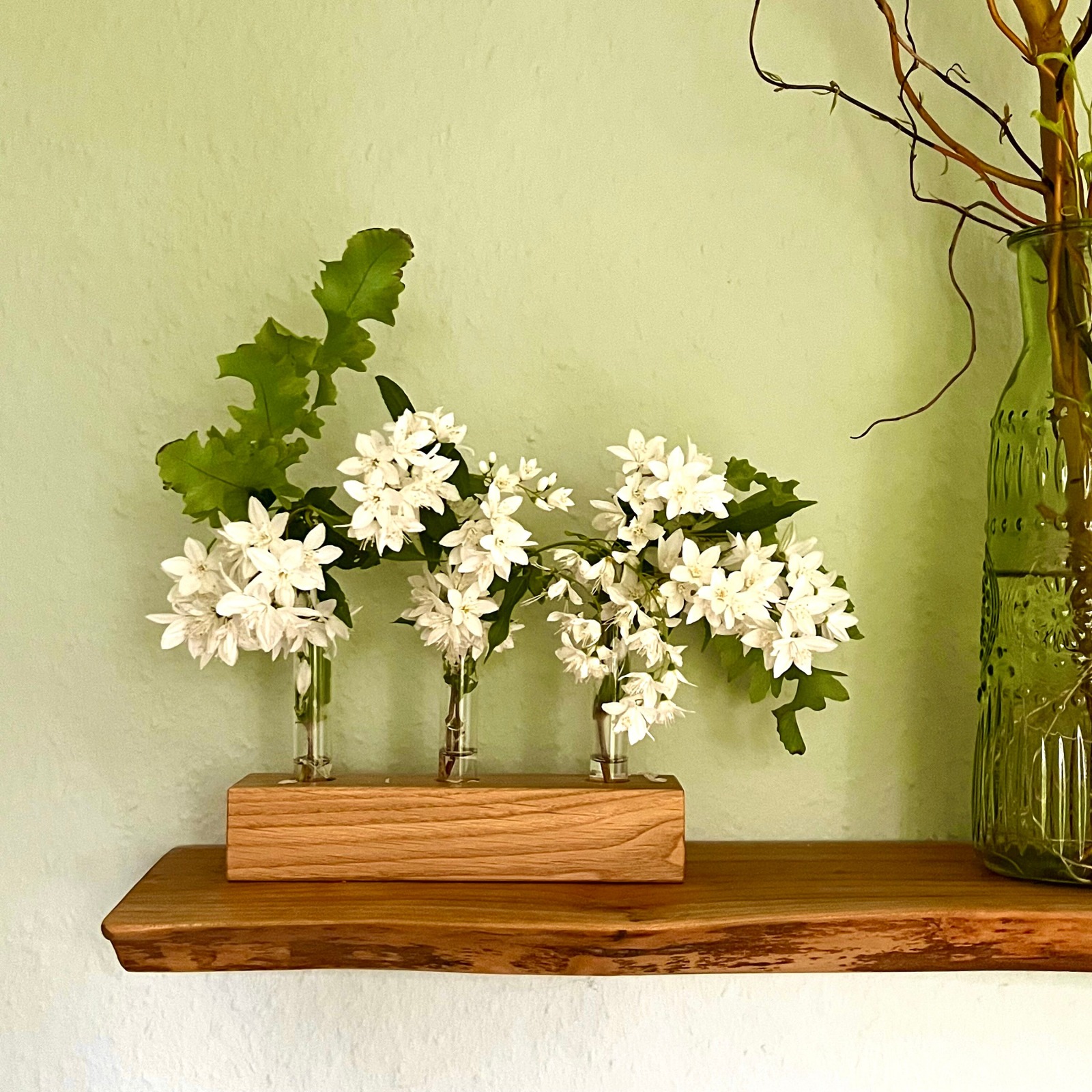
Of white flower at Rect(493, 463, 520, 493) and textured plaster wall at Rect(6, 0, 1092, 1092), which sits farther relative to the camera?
textured plaster wall at Rect(6, 0, 1092, 1092)

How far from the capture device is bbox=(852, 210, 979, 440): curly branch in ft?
2.65

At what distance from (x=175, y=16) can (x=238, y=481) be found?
391 mm

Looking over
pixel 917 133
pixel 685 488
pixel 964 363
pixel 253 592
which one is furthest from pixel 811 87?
pixel 253 592

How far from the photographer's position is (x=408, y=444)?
65cm

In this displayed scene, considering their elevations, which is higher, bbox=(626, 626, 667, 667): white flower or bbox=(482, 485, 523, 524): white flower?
bbox=(482, 485, 523, 524): white flower

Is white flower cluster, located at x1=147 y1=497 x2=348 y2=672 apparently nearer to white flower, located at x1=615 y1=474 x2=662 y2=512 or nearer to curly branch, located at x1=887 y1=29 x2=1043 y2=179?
white flower, located at x1=615 y1=474 x2=662 y2=512

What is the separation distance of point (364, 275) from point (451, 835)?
1.20 feet

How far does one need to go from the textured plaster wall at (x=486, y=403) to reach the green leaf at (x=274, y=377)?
0.10 m

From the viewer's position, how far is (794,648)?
696mm

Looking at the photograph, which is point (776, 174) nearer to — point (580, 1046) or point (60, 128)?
point (60, 128)

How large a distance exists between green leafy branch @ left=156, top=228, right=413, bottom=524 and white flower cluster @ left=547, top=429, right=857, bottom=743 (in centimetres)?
18

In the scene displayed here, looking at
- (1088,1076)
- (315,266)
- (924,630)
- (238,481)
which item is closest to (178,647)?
(238,481)

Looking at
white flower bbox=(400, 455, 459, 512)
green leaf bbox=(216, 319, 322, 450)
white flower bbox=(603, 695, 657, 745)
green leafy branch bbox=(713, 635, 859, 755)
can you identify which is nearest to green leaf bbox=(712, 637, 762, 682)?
green leafy branch bbox=(713, 635, 859, 755)

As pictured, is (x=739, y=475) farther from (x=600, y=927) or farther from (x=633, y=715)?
(x=600, y=927)
